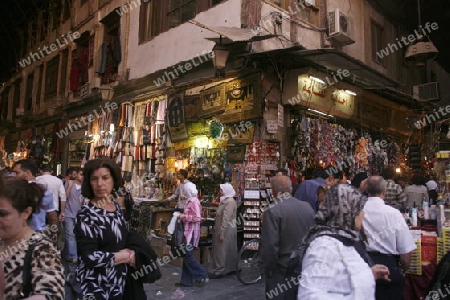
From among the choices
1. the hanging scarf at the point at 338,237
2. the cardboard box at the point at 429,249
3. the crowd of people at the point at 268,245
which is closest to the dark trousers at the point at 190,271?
the crowd of people at the point at 268,245

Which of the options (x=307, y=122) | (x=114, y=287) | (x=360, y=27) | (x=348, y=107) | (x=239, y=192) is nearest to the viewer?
(x=114, y=287)

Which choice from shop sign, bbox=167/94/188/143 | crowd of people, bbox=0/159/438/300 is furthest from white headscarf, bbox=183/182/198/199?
shop sign, bbox=167/94/188/143

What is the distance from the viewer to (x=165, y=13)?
12195mm

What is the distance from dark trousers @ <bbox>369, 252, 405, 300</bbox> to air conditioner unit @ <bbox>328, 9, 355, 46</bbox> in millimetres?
8225

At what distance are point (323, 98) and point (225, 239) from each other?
5.47 metres

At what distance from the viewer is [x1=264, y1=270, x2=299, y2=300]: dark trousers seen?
3834 mm

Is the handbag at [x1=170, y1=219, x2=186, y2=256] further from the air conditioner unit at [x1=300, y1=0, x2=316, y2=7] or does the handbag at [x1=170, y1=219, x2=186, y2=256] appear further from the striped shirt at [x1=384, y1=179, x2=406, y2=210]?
the air conditioner unit at [x1=300, y1=0, x2=316, y2=7]

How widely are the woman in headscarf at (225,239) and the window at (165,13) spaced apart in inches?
227

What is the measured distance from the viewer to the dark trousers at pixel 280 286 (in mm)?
3834

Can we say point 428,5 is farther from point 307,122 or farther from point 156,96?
point 156,96

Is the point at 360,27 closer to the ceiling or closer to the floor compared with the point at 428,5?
closer to the floor

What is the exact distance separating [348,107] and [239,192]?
508cm

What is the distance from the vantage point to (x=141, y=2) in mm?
13250

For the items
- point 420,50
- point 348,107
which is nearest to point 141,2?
point 348,107
